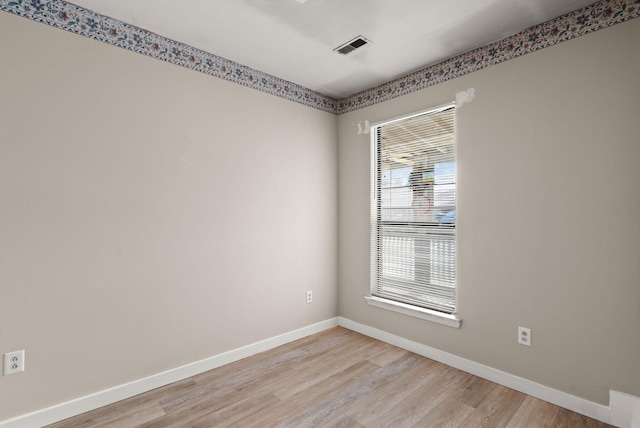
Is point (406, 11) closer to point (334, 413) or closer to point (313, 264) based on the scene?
point (313, 264)

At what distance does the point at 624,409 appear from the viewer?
1.92m

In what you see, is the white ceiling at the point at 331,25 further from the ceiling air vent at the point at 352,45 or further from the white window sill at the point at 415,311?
the white window sill at the point at 415,311

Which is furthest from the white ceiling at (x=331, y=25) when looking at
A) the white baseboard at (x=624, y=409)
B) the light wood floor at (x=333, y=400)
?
the light wood floor at (x=333, y=400)

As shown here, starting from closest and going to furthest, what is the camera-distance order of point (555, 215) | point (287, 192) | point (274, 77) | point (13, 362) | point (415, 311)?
point (13, 362) → point (555, 215) → point (415, 311) → point (274, 77) → point (287, 192)

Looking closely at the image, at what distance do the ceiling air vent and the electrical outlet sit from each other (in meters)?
2.92

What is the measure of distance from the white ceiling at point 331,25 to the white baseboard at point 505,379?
8.22 ft

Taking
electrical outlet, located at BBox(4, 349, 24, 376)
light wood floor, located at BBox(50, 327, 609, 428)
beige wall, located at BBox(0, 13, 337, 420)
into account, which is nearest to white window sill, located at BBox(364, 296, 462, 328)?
light wood floor, located at BBox(50, 327, 609, 428)

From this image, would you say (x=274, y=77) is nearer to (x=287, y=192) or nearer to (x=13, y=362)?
(x=287, y=192)

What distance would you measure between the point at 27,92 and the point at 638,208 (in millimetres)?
3661

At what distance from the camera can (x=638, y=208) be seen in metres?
1.90

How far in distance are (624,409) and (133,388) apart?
3.12 m

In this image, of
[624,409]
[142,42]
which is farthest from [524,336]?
[142,42]

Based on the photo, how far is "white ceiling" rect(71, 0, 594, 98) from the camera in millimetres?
2053

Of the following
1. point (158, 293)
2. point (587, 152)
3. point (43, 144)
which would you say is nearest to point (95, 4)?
point (43, 144)
